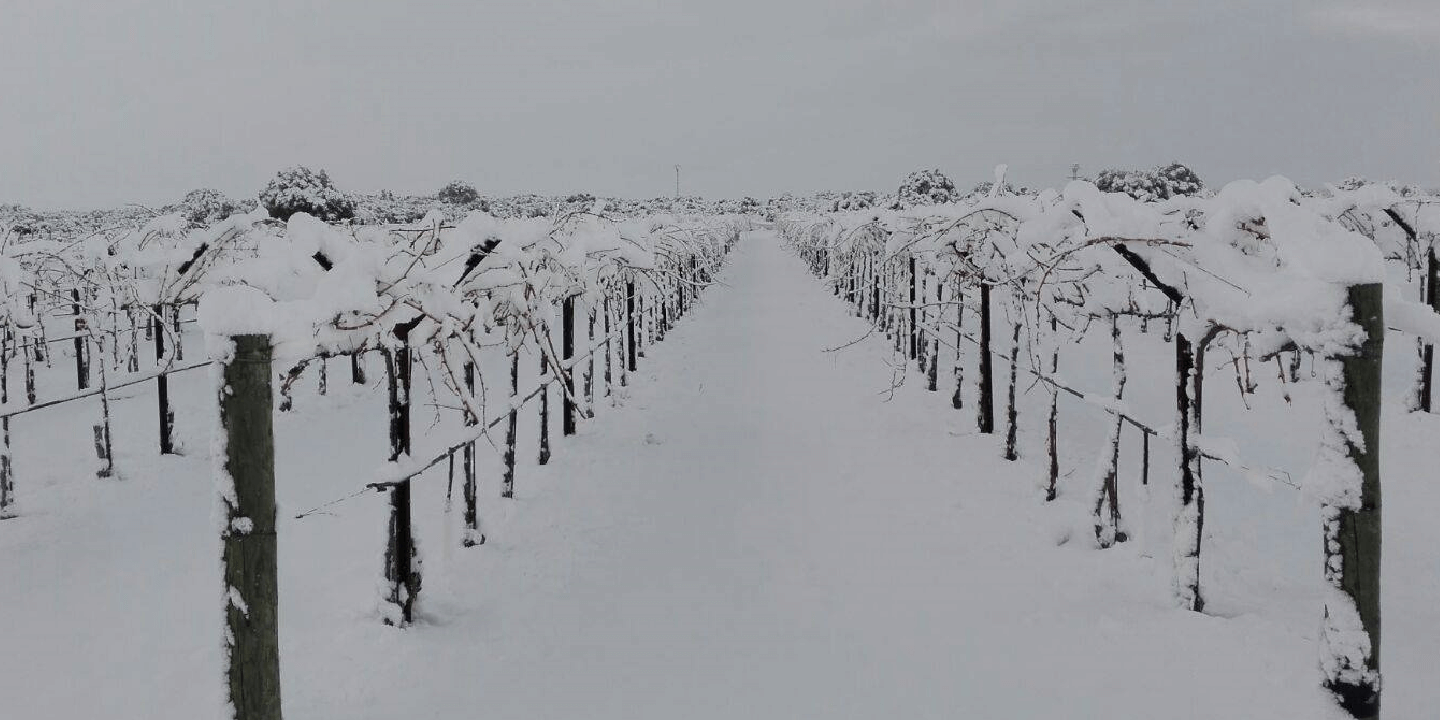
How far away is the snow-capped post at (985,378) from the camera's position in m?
10.5

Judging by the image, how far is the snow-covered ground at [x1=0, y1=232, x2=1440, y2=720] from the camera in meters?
4.83

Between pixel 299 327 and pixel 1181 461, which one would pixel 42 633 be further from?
pixel 1181 461

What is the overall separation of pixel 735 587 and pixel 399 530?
2.44m

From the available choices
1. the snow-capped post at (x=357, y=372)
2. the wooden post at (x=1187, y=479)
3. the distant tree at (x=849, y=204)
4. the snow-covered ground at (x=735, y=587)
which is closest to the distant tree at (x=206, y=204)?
the distant tree at (x=849, y=204)

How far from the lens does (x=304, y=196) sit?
165 feet

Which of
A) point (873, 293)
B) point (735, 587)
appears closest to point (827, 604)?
point (735, 587)

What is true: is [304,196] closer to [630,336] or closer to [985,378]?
[630,336]

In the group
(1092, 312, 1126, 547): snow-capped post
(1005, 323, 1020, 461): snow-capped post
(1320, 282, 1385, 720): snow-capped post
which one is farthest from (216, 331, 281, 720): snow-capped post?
(1005, 323, 1020, 461): snow-capped post

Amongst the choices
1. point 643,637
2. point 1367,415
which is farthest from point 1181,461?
point 643,637

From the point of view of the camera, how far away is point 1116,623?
17.9ft

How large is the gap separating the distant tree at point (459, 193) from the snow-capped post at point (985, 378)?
102143 mm

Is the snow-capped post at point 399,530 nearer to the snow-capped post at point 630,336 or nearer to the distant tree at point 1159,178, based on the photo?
the snow-capped post at point 630,336

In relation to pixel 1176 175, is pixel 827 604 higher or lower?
lower

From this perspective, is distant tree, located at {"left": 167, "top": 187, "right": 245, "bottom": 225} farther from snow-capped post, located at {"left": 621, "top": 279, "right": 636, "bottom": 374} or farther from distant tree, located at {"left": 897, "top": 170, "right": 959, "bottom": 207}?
distant tree, located at {"left": 897, "top": 170, "right": 959, "bottom": 207}
